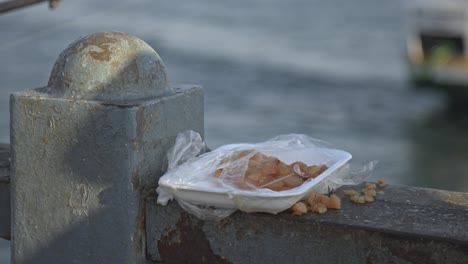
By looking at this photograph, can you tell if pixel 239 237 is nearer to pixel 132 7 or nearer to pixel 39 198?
pixel 39 198

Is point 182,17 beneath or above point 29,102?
beneath

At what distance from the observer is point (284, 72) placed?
2725 centimetres

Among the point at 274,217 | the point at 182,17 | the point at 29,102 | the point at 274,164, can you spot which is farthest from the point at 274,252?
the point at 182,17

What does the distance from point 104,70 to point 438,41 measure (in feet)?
74.9

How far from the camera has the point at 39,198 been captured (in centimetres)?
377

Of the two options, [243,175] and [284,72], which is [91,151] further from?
[284,72]

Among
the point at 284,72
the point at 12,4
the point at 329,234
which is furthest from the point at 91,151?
the point at 284,72

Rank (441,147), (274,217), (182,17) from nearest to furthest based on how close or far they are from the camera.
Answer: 1. (274,217)
2. (441,147)
3. (182,17)

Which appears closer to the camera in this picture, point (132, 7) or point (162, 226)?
point (162, 226)

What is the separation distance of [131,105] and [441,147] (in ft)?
73.7

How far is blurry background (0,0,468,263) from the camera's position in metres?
22.3

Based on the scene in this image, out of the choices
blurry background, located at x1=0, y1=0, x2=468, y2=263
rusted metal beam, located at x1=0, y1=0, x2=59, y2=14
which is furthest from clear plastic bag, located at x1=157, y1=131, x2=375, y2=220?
blurry background, located at x1=0, y1=0, x2=468, y2=263

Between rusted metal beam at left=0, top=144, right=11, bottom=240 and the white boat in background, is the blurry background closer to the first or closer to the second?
the white boat in background

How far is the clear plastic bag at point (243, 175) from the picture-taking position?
11.5ft
